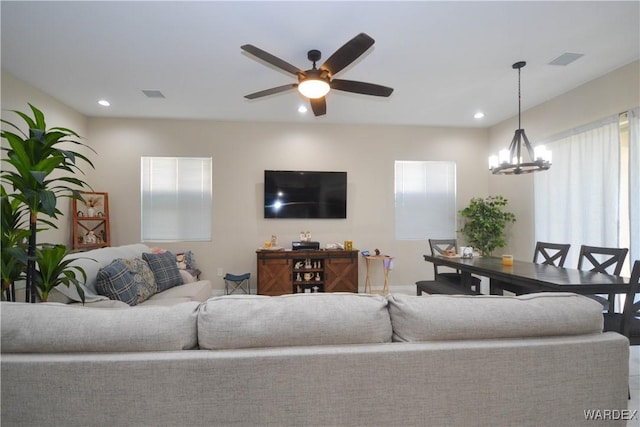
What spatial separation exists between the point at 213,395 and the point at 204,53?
2878mm

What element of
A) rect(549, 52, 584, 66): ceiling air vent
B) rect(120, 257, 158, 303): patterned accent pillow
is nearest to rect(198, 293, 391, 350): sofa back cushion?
rect(120, 257, 158, 303): patterned accent pillow

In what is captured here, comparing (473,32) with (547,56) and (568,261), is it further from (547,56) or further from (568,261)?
(568,261)

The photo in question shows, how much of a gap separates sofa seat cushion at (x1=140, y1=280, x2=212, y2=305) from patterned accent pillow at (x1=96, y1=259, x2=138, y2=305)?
20cm

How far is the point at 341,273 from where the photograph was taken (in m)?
4.39

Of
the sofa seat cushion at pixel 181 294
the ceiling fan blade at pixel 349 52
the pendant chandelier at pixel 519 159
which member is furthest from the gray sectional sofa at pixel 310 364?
the pendant chandelier at pixel 519 159

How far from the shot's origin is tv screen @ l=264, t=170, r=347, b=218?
4.66 meters

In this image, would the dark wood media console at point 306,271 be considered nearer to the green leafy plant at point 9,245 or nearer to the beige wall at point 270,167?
the beige wall at point 270,167

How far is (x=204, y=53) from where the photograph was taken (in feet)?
9.07

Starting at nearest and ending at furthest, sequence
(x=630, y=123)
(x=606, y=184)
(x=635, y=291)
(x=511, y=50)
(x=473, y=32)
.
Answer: (x=635, y=291) → (x=473, y=32) → (x=511, y=50) → (x=630, y=123) → (x=606, y=184)

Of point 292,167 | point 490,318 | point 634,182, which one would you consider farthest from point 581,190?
point 292,167

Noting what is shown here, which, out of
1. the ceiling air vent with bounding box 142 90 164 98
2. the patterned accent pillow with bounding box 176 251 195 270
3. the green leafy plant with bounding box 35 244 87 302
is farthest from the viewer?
the patterned accent pillow with bounding box 176 251 195 270

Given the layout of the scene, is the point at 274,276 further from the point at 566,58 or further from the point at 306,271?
the point at 566,58

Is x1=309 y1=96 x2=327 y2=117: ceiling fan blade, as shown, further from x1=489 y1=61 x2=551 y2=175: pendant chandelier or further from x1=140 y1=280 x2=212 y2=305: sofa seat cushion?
x1=140 y1=280 x2=212 y2=305: sofa seat cushion

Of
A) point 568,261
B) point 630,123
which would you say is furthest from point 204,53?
point 568,261
